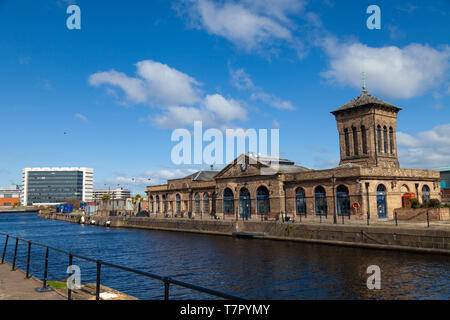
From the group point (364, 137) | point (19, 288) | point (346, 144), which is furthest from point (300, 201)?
point (19, 288)

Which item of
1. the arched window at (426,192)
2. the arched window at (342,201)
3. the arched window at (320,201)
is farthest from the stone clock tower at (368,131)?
the arched window at (320,201)

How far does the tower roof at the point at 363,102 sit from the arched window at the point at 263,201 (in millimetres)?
14730

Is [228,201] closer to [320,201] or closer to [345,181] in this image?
[320,201]

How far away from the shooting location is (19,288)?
969 cm

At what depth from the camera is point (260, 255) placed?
90.5 feet

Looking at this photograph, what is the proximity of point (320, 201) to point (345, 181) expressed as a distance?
415cm

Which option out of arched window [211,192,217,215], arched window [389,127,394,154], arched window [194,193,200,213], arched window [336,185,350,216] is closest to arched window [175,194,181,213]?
arched window [194,193,200,213]

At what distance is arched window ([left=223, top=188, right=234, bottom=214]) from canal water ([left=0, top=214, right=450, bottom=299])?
19984 millimetres

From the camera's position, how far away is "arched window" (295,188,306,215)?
143ft

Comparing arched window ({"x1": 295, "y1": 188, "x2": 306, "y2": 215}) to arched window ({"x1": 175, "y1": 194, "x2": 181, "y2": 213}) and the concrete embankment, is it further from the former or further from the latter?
arched window ({"x1": 175, "y1": 194, "x2": 181, "y2": 213})

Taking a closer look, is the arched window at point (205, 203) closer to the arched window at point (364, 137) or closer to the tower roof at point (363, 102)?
the tower roof at point (363, 102)

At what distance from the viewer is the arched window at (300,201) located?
43719mm
